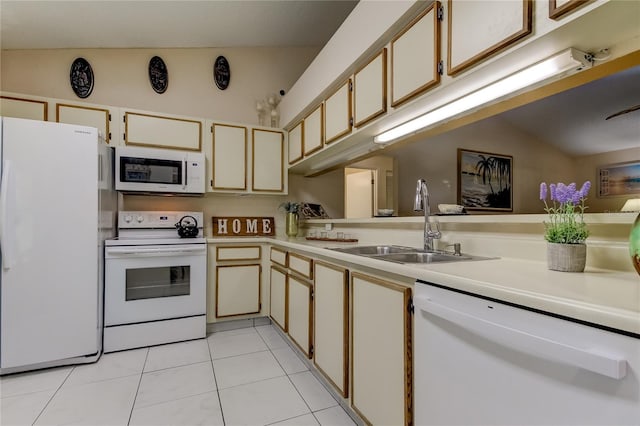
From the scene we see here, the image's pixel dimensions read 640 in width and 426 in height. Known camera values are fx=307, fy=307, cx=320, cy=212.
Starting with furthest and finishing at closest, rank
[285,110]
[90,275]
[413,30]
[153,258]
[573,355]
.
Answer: [285,110], [153,258], [90,275], [413,30], [573,355]

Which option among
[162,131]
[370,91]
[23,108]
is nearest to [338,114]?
[370,91]

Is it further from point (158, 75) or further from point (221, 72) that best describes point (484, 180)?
point (158, 75)

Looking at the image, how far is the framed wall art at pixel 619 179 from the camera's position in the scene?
103 cm

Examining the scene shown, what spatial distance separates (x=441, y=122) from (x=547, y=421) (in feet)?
4.50

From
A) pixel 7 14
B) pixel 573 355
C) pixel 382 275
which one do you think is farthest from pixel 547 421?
pixel 7 14

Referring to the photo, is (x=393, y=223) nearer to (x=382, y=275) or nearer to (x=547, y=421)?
(x=382, y=275)

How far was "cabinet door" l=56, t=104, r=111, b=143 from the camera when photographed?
2547 mm

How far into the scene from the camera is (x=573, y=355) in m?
0.63

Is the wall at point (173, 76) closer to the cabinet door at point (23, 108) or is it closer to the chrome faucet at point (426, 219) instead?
the cabinet door at point (23, 108)

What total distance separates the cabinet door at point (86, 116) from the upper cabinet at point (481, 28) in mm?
2733

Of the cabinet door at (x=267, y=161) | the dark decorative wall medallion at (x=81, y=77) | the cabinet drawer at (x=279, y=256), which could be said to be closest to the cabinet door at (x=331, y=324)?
the cabinet drawer at (x=279, y=256)

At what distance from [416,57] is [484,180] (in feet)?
2.45

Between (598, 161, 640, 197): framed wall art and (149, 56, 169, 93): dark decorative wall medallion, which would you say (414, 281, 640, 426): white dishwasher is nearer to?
(598, 161, 640, 197): framed wall art

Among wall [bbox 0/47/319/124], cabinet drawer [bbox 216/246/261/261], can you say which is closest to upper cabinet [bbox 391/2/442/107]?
cabinet drawer [bbox 216/246/261/261]
